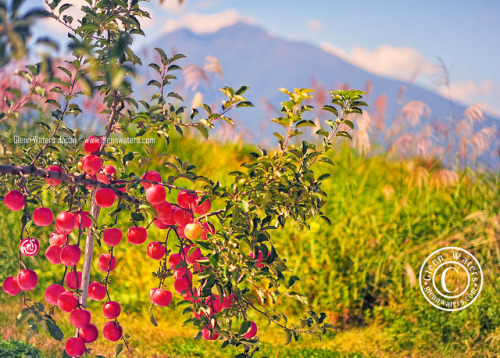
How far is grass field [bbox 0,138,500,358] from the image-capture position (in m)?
4.07

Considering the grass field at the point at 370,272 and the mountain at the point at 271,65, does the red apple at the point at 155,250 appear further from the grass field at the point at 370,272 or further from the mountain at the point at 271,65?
the mountain at the point at 271,65

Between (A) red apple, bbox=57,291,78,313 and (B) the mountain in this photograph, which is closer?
(A) red apple, bbox=57,291,78,313

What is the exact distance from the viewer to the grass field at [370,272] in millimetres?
4070

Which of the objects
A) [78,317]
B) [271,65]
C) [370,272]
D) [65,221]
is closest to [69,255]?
[65,221]

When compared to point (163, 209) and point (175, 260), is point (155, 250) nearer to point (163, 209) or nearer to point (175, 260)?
point (175, 260)

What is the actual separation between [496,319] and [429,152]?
6.33ft

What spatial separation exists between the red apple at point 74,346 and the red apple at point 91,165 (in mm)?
686

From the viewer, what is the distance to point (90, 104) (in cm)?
599

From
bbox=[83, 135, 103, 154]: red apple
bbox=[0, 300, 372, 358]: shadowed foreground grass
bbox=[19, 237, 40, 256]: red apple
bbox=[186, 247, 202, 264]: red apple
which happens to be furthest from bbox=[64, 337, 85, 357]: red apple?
bbox=[0, 300, 372, 358]: shadowed foreground grass

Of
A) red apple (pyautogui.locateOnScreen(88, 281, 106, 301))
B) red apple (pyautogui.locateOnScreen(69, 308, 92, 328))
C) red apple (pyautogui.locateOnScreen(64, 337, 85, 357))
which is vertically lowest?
red apple (pyautogui.locateOnScreen(64, 337, 85, 357))

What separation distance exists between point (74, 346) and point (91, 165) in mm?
738

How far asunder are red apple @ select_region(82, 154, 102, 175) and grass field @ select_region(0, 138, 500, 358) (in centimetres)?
238

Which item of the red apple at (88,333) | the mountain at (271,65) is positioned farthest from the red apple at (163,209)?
the mountain at (271,65)

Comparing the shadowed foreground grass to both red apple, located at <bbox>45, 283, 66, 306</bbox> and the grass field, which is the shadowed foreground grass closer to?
the grass field
